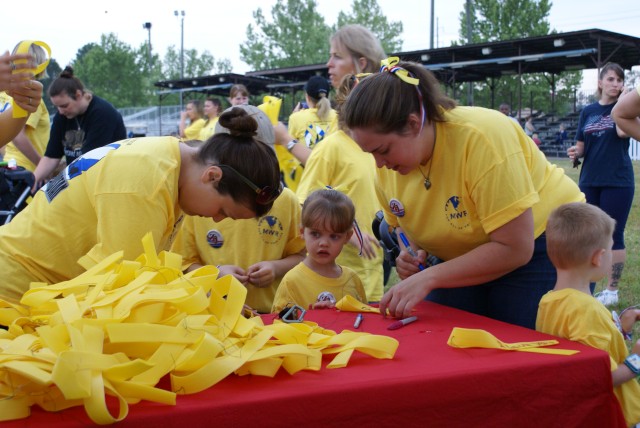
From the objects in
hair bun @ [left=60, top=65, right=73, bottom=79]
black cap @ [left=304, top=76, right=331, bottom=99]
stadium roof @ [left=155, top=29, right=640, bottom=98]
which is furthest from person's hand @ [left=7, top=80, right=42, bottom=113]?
stadium roof @ [left=155, top=29, right=640, bottom=98]

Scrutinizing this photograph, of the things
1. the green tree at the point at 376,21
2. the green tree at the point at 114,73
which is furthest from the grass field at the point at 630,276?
the green tree at the point at 114,73

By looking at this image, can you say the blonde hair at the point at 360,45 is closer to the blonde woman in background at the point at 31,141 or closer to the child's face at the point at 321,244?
the child's face at the point at 321,244

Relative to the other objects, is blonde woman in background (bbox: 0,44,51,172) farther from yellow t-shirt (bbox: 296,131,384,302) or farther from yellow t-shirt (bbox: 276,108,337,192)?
yellow t-shirt (bbox: 296,131,384,302)

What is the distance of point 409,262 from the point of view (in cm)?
255

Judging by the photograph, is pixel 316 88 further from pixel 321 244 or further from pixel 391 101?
pixel 391 101

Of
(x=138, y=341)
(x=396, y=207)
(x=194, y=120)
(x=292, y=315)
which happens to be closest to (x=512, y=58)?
(x=194, y=120)

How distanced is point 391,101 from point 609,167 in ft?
12.9

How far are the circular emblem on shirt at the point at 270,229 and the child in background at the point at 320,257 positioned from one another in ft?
0.51

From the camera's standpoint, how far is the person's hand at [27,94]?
2475 mm

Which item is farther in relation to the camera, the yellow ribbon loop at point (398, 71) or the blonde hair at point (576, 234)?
the blonde hair at point (576, 234)

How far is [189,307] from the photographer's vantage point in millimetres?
1637

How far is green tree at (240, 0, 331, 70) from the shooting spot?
4362 cm

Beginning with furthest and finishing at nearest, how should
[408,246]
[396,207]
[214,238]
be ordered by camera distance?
[214,238], [408,246], [396,207]

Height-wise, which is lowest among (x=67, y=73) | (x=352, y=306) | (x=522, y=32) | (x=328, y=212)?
(x=352, y=306)
